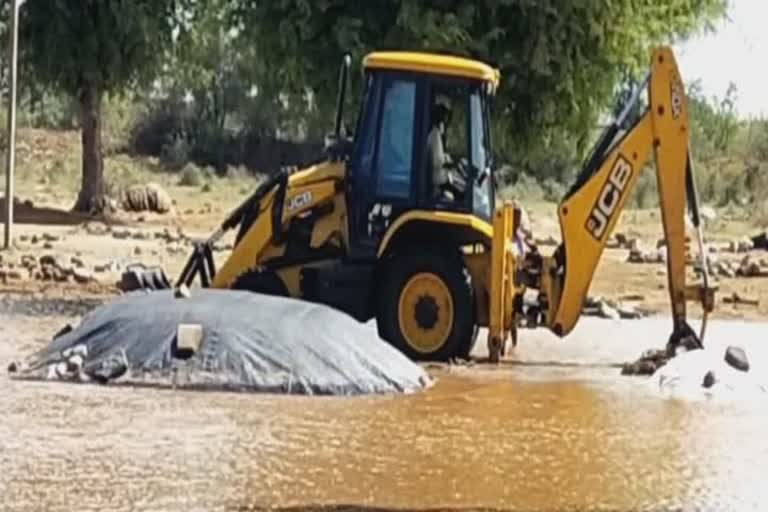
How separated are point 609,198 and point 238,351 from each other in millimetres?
4636

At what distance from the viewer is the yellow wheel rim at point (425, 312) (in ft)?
62.1

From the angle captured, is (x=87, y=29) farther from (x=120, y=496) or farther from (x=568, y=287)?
(x=120, y=496)

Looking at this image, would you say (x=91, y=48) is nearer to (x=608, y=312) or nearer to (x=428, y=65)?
(x=608, y=312)

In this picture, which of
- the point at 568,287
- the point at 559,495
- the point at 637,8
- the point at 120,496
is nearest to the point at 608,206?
the point at 568,287

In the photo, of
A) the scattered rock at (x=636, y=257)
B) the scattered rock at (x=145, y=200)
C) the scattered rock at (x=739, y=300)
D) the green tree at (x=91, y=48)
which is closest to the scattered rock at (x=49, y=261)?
the scattered rock at (x=739, y=300)

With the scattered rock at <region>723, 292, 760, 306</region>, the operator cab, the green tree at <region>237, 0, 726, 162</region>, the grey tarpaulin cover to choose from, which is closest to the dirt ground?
the scattered rock at <region>723, 292, 760, 306</region>

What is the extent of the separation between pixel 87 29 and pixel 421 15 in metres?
13.4

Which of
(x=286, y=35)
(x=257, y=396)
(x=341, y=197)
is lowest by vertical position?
(x=257, y=396)

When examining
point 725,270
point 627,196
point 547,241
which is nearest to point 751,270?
point 725,270

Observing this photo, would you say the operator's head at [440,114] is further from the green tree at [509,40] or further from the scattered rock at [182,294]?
the green tree at [509,40]

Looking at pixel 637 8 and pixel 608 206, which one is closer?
pixel 608 206

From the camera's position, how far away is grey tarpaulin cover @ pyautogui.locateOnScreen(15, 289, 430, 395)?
16109mm

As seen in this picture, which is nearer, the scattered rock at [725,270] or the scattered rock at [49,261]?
the scattered rock at [49,261]

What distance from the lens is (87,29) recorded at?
4147 cm
